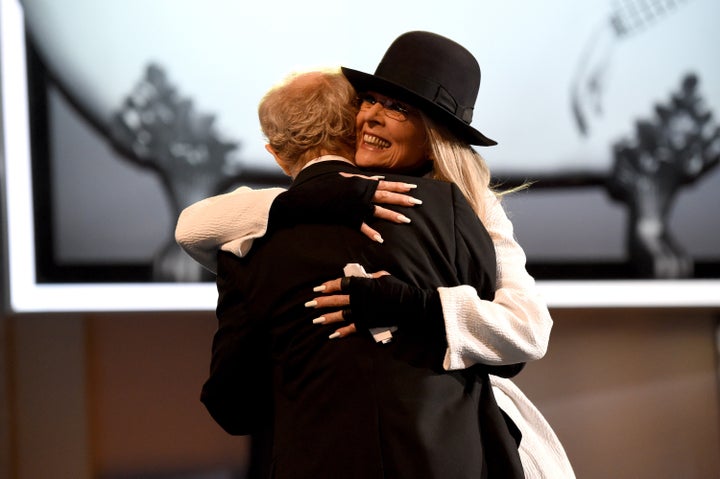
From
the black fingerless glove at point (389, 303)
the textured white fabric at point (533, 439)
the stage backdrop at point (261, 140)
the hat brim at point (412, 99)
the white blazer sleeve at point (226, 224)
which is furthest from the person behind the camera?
the stage backdrop at point (261, 140)

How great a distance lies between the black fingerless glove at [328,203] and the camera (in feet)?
5.06

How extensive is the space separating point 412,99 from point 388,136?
0.28ft

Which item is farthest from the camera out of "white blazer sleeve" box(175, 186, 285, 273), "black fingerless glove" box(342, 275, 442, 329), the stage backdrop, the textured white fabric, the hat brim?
the stage backdrop

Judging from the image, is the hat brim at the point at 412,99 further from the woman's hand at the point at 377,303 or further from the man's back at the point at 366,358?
the woman's hand at the point at 377,303

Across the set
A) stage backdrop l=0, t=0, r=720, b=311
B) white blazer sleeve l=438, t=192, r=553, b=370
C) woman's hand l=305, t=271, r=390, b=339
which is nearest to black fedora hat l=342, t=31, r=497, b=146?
white blazer sleeve l=438, t=192, r=553, b=370

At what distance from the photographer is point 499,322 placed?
1.56 metres

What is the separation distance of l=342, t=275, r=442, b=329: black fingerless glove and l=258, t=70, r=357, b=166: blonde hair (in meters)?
0.33

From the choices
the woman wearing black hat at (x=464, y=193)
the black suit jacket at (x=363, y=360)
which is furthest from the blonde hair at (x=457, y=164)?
the black suit jacket at (x=363, y=360)

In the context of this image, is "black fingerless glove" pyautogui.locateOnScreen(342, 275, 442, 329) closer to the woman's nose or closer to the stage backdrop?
the woman's nose

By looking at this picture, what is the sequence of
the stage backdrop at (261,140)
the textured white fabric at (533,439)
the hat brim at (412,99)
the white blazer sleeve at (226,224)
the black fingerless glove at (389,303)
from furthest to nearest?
the stage backdrop at (261,140) → the textured white fabric at (533,439) → the hat brim at (412,99) → the white blazer sleeve at (226,224) → the black fingerless glove at (389,303)

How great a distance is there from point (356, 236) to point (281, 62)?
2.12 m

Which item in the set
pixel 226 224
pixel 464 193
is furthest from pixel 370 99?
pixel 226 224

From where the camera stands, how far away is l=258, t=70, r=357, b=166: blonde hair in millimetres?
1697

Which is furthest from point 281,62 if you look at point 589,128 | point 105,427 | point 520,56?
point 105,427
